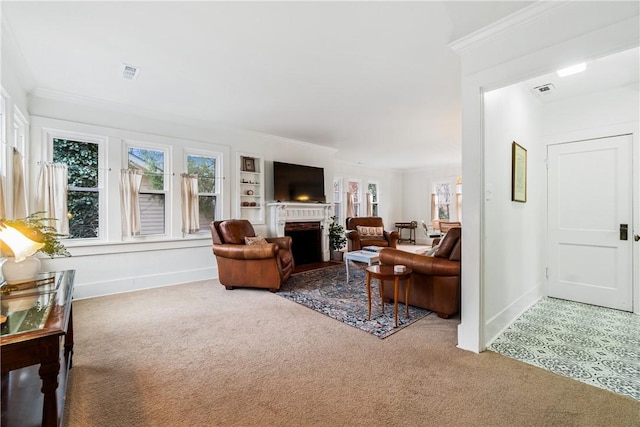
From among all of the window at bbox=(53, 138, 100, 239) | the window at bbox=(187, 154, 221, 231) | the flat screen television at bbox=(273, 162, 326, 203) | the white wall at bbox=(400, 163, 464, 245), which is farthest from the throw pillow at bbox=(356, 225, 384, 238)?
the window at bbox=(53, 138, 100, 239)

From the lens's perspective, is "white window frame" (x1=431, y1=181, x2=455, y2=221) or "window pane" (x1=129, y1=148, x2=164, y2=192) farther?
"white window frame" (x1=431, y1=181, x2=455, y2=221)

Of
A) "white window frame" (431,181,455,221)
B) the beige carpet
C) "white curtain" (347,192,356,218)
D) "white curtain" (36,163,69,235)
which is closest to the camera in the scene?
the beige carpet

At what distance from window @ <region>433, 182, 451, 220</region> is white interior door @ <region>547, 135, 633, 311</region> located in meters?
5.96

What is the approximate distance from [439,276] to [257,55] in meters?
2.83

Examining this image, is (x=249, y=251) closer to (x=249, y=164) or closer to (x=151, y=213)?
(x=151, y=213)

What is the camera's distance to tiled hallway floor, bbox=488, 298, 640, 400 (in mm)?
1969

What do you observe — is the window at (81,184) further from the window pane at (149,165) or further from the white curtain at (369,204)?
the white curtain at (369,204)

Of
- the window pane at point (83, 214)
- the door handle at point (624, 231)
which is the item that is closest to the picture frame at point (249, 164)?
the window pane at point (83, 214)

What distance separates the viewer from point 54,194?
11.9 ft

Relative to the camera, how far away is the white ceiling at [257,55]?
6.95 ft

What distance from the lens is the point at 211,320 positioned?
3.04 meters

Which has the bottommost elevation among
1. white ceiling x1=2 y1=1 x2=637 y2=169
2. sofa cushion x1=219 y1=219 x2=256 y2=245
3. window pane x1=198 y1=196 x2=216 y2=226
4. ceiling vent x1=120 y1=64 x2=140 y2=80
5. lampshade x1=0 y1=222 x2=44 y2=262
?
sofa cushion x1=219 y1=219 x2=256 y2=245

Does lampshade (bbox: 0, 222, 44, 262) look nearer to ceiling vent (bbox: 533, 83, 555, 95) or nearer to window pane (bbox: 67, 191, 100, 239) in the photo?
window pane (bbox: 67, 191, 100, 239)

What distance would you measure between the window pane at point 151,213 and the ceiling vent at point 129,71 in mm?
1816
